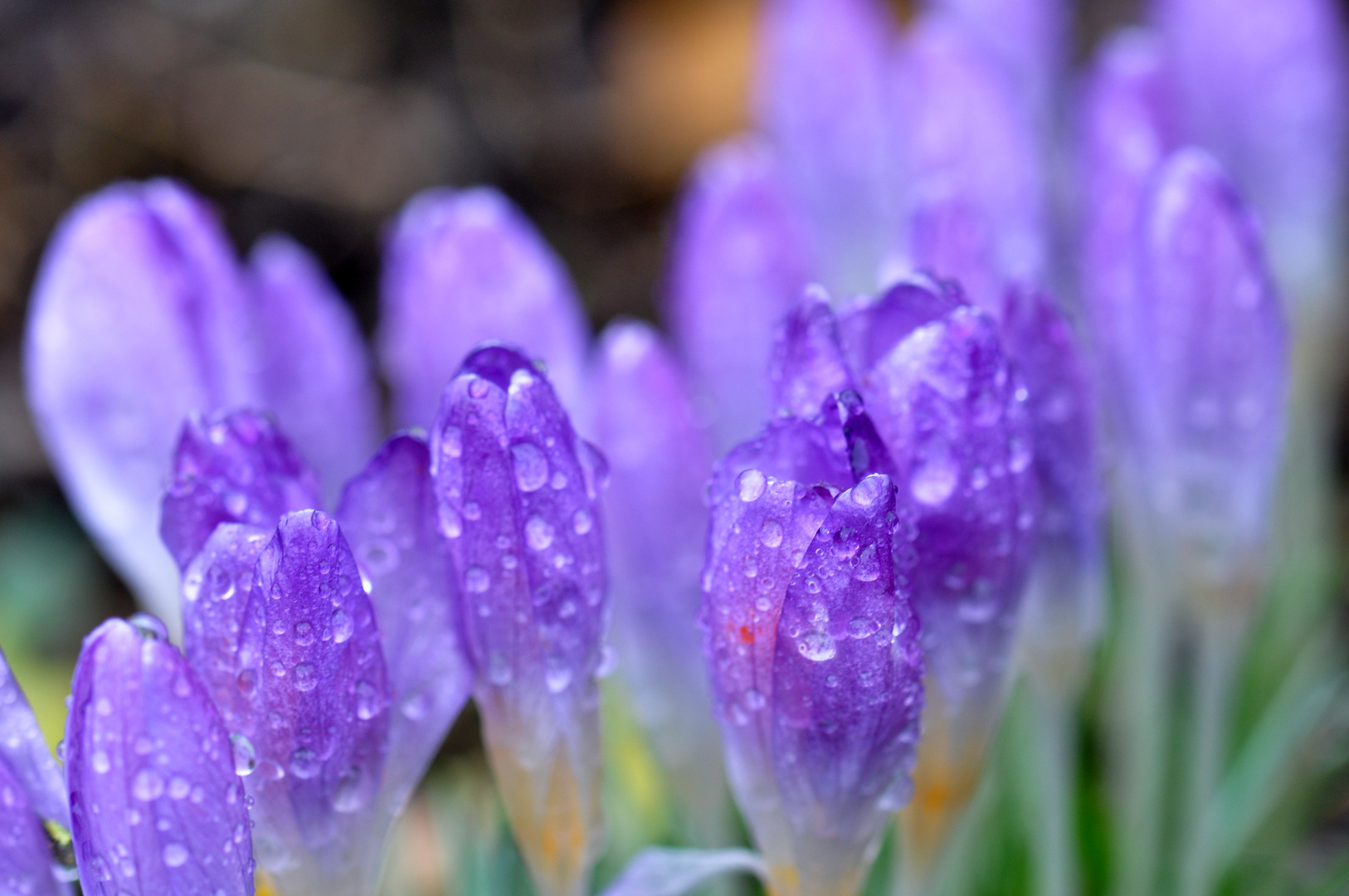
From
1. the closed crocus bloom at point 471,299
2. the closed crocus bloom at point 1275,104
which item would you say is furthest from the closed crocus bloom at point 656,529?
the closed crocus bloom at point 1275,104

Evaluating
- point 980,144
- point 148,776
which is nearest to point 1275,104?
point 980,144

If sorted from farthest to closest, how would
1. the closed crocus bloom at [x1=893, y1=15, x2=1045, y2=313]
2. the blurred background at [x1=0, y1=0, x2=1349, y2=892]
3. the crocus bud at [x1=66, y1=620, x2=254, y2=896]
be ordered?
the blurred background at [x1=0, y1=0, x2=1349, y2=892]
the closed crocus bloom at [x1=893, y1=15, x2=1045, y2=313]
the crocus bud at [x1=66, y1=620, x2=254, y2=896]

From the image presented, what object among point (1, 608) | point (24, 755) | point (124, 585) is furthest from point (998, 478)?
point (124, 585)

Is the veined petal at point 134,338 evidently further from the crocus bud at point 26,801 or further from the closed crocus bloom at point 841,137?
the closed crocus bloom at point 841,137

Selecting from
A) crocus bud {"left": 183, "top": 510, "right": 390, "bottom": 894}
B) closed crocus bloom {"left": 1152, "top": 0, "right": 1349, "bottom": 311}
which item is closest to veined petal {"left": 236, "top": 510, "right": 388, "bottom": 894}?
crocus bud {"left": 183, "top": 510, "right": 390, "bottom": 894}

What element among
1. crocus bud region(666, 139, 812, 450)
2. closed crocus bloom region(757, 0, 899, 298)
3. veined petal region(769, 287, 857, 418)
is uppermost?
closed crocus bloom region(757, 0, 899, 298)

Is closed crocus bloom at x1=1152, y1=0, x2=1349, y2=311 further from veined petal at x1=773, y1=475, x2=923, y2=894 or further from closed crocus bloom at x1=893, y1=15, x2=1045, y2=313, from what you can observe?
veined petal at x1=773, y1=475, x2=923, y2=894
